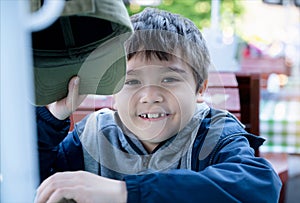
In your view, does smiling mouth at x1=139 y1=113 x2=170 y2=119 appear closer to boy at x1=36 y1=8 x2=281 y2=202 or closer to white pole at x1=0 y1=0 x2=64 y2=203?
boy at x1=36 y1=8 x2=281 y2=202

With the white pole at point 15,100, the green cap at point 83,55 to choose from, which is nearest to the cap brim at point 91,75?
the green cap at point 83,55

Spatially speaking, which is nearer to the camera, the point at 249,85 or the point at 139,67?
the point at 139,67

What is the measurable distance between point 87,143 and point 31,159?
413mm

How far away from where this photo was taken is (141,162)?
834 millimetres

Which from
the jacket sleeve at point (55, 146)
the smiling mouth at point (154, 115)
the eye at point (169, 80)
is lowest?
the jacket sleeve at point (55, 146)

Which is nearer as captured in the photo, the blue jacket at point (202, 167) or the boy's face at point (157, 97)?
the blue jacket at point (202, 167)

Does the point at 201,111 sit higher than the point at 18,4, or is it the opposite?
the point at 18,4

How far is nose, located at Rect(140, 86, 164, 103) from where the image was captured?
762 millimetres

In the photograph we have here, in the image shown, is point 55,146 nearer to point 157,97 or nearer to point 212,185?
point 157,97

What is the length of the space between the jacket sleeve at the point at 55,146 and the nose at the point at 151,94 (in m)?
0.15

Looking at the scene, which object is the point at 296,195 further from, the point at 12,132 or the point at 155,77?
the point at 12,132

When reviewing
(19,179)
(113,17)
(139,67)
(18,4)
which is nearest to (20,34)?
(18,4)

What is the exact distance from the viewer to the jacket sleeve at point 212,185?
24.1 inches

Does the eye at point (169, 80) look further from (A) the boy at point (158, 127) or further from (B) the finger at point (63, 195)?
(B) the finger at point (63, 195)
